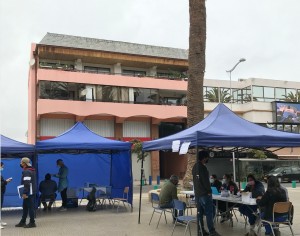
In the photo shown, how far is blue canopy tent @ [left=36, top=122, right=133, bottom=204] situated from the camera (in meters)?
14.2

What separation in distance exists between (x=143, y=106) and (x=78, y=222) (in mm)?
25210

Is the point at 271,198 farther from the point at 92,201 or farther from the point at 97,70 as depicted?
the point at 97,70

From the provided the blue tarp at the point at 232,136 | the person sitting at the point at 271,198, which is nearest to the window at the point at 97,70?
the blue tarp at the point at 232,136

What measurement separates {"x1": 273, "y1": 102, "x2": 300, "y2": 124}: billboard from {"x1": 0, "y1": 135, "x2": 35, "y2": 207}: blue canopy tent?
37032 millimetres

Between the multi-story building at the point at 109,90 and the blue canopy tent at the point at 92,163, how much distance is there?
52.3 feet

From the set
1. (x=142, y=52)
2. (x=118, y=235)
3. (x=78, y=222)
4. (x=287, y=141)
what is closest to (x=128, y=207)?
(x=78, y=222)

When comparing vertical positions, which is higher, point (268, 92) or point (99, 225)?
point (268, 92)

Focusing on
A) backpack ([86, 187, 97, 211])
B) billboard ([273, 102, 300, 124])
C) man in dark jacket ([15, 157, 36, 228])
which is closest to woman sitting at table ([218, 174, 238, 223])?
backpack ([86, 187, 97, 211])

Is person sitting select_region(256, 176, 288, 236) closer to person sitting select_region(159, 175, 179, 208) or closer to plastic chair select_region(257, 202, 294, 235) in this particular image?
plastic chair select_region(257, 202, 294, 235)

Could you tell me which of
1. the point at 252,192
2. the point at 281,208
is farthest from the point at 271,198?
the point at 252,192

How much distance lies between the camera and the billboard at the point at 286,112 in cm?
4675

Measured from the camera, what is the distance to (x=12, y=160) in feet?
50.2

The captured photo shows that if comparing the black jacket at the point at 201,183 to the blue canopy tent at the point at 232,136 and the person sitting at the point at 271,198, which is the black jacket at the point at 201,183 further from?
the person sitting at the point at 271,198

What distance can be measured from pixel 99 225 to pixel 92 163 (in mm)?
6326
